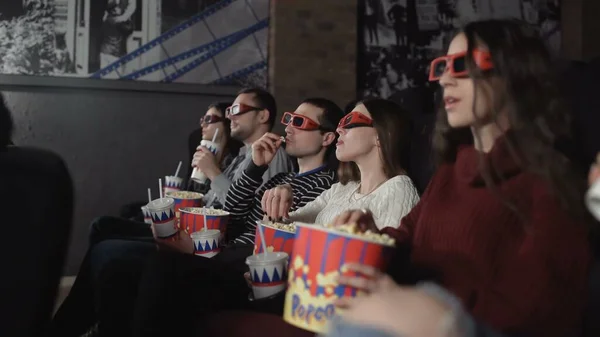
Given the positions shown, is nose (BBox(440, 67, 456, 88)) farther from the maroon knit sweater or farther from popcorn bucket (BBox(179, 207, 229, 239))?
popcorn bucket (BBox(179, 207, 229, 239))

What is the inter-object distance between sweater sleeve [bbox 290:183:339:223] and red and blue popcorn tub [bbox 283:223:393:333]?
1.08m

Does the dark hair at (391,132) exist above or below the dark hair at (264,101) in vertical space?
below

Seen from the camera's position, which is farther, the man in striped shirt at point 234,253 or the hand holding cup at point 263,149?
the hand holding cup at point 263,149

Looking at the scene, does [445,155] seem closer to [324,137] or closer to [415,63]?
[324,137]

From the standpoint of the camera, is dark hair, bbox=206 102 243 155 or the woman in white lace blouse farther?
dark hair, bbox=206 102 243 155

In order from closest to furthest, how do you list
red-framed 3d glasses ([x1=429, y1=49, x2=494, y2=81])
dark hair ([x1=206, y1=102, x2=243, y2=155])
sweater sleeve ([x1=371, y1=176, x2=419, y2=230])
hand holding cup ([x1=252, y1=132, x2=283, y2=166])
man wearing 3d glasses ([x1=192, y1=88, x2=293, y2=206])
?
1. red-framed 3d glasses ([x1=429, y1=49, x2=494, y2=81])
2. sweater sleeve ([x1=371, y1=176, x2=419, y2=230])
3. hand holding cup ([x1=252, y1=132, x2=283, y2=166])
4. man wearing 3d glasses ([x1=192, y1=88, x2=293, y2=206])
5. dark hair ([x1=206, y1=102, x2=243, y2=155])

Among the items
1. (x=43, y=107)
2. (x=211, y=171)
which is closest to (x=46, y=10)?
(x=43, y=107)

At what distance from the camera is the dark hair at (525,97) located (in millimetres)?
1062

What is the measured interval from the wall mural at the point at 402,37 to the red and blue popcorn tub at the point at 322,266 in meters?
3.16

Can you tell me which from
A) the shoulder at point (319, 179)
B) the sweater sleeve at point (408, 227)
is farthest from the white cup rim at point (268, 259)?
the shoulder at point (319, 179)

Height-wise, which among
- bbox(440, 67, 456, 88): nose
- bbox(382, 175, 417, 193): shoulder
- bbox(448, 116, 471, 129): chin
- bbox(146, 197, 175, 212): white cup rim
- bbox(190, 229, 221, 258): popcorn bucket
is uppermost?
bbox(440, 67, 456, 88): nose

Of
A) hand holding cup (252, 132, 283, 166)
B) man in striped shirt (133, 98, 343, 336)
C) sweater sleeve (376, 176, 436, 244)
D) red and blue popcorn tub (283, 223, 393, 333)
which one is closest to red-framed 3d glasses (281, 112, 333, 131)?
man in striped shirt (133, 98, 343, 336)

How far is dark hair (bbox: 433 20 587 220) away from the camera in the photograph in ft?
3.48

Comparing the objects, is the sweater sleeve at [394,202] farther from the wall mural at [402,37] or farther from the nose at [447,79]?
the wall mural at [402,37]
